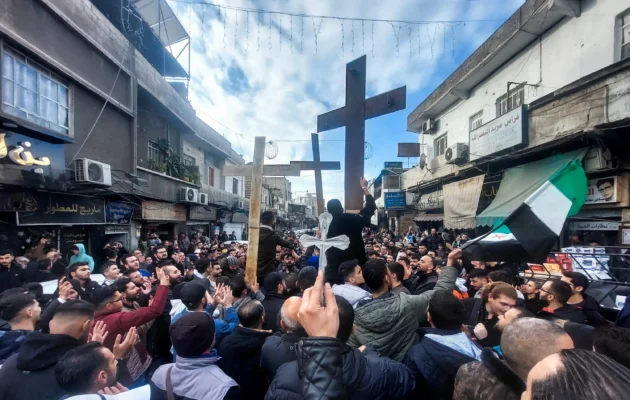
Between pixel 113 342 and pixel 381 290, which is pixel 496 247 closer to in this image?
pixel 381 290

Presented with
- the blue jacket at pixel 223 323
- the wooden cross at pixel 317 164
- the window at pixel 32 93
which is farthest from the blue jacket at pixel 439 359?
the window at pixel 32 93

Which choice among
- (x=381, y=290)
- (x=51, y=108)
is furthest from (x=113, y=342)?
(x=51, y=108)

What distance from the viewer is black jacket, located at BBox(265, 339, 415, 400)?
1540mm

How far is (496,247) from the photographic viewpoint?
3912 millimetres

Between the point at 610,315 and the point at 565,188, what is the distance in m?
4.90

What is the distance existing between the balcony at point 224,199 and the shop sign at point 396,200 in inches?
451

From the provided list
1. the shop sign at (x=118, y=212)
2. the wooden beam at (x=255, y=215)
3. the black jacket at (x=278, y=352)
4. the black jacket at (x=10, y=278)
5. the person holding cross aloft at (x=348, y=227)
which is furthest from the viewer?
the shop sign at (x=118, y=212)

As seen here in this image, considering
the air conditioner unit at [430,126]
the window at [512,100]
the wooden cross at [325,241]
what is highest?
the air conditioner unit at [430,126]

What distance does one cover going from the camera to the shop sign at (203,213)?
17875 mm

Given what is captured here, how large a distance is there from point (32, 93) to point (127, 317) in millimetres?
8137

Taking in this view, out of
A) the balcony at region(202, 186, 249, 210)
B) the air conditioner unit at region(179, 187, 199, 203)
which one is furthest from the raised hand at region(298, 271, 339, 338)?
the balcony at region(202, 186, 249, 210)

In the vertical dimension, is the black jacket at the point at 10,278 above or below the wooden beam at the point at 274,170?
below

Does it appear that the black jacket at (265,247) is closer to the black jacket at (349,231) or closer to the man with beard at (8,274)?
the black jacket at (349,231)

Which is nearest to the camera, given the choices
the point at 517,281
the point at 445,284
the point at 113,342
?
the point at 113,342
